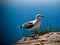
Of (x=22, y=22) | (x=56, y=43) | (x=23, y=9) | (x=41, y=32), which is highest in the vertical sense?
(x=23, y=9)

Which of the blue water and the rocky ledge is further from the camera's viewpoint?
the blue water

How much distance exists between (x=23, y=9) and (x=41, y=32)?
1.43ft

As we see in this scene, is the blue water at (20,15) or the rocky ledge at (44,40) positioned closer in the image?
the rocky ledge at (44,40)

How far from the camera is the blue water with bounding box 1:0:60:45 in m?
2.53

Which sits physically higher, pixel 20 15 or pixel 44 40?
pixel 20 15

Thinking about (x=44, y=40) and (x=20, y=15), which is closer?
(x=44, y=40)

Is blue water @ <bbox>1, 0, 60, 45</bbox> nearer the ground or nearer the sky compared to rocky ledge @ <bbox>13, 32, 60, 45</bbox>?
nearer the sky

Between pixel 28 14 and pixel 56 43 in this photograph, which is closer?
pixel 56 43

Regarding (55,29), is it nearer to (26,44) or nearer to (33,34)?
(33,34)

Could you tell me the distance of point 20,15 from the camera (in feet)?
8.50

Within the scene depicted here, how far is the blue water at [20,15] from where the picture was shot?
253 centimetres

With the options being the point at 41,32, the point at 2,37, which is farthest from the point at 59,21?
the point at 2,37

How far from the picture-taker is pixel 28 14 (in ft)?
8.41

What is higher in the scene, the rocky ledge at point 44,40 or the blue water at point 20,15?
the blue water at point 20,15
